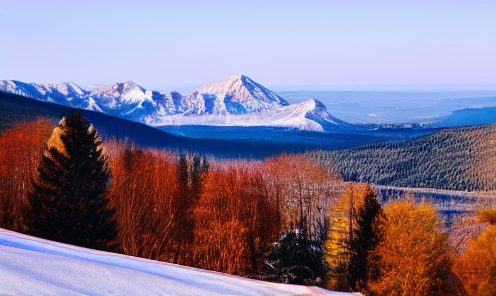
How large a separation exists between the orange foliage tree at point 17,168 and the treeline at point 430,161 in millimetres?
66901

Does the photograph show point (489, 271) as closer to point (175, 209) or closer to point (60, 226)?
point (175, 209)

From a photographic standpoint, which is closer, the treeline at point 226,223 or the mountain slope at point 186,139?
the treeline at point 226,223

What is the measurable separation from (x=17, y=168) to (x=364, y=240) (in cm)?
2731

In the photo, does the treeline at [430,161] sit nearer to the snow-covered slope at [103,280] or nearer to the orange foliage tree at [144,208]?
the orange foliage tree at [144,208]

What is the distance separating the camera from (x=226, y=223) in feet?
115

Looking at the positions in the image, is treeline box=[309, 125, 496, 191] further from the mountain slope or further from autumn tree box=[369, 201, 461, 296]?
autumn tree box=[369, 201, 461, 296]

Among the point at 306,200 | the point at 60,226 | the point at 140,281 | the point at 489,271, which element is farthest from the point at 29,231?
the point at 489,271

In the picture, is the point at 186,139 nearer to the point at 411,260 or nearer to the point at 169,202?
the point at 169,202

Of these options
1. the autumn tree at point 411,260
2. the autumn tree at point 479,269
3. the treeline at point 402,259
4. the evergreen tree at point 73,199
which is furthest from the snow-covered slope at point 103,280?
the autumn tree at point 479,269

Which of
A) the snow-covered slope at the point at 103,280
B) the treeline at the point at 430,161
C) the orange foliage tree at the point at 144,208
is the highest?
the snow-covered slope at the point at 103,280

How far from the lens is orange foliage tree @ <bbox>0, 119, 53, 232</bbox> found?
3532cm

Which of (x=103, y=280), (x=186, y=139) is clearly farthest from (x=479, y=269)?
(x=186, y=139)

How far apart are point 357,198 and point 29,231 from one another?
74.4 ft

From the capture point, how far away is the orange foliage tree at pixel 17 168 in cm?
3532
